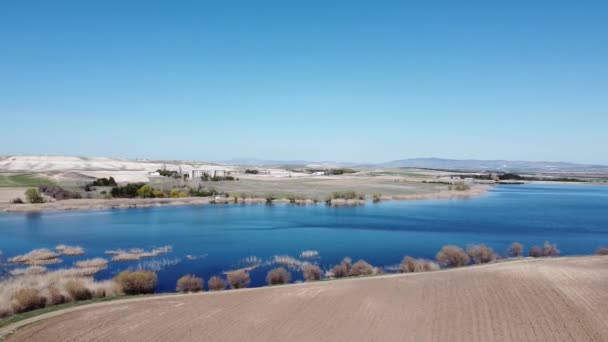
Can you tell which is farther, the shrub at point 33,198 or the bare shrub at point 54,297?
the shrub at point 33,198

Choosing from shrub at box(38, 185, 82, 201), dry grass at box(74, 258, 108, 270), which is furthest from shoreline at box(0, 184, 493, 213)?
dry grass at box(74, 258, 108, 270)

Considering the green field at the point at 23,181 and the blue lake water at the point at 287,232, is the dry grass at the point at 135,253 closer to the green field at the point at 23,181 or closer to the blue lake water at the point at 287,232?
the blue lake water at the point at 287,232

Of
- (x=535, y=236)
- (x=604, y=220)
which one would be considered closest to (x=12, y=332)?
(x=535, y=236)

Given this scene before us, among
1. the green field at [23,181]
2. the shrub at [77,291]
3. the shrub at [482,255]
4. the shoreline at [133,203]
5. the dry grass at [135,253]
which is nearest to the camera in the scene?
the shrub at [77,291]

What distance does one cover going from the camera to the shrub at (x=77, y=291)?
16406mm

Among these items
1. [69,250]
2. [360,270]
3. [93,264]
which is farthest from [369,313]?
[69,250]

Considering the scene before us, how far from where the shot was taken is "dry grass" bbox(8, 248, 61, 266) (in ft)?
76.9

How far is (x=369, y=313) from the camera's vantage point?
13.9 metres

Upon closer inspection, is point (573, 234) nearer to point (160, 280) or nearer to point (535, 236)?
point (535, 236)

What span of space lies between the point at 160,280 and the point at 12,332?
A: 7.83m

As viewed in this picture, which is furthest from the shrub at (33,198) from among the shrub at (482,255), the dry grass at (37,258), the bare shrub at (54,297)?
the shrub at (482,255)

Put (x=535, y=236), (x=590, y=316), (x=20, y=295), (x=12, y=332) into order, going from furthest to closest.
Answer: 1. (x=535, y=236)
2. (x=20, y=295)
3. (x=590, y=316)
4. (x=12, y=332)

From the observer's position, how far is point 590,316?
1330cm

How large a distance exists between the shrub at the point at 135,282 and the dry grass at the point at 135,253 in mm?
7230
